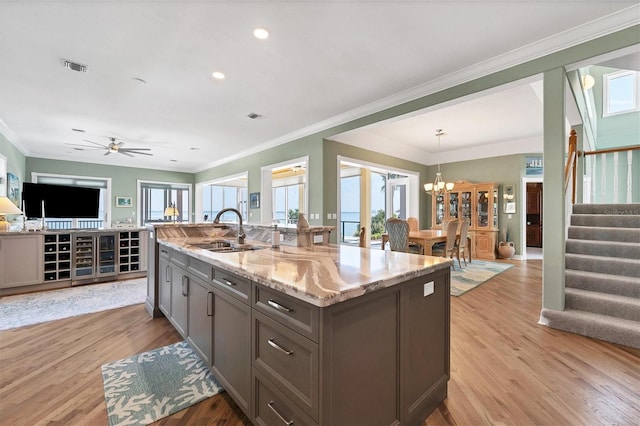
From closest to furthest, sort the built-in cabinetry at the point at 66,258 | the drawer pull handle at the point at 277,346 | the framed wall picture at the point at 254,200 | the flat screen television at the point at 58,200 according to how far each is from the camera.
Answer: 1. the drawer pull handle at the point at 277,346
2. the built-in cabinetry at the point at 66,258
3. the flat screen television at the point at 58,200
4. the framed wall picture at the point at 254,200

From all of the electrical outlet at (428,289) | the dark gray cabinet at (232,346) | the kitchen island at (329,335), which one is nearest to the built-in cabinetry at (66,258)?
the kitchen island at (329,335)

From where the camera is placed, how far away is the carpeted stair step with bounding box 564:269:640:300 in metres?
2.82

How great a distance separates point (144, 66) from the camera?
9.89 feet

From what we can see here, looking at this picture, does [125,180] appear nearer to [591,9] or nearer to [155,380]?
[155,380]

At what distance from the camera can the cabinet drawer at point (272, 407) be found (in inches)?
46.3

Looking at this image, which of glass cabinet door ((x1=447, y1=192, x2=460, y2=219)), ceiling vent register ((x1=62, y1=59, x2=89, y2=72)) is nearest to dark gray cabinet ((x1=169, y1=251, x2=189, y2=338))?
ceiling vent register ((x1=62, y1=59, x2=89, y2=72))

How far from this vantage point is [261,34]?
250 centimetres

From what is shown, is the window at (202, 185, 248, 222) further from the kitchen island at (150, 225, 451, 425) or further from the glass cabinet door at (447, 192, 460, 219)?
the kitchen island at (150, 225, 451, 425)

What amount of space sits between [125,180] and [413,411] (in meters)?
9.91

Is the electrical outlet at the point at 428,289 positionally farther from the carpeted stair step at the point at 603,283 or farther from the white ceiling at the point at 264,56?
the carpeted stair step at the point at 603,283

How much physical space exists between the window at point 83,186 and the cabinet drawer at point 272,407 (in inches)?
330

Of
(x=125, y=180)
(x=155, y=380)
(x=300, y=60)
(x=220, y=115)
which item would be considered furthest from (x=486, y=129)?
(x=125, y=180)

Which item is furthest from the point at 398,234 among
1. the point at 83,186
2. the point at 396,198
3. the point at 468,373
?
the point at 83,186

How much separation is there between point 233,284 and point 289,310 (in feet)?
1.87
